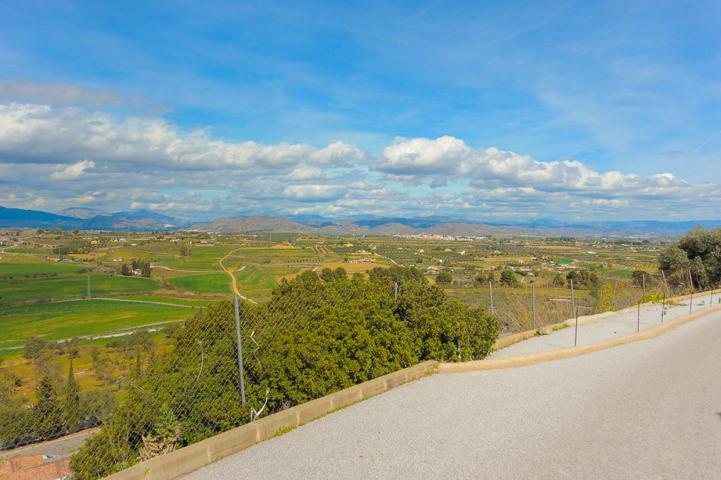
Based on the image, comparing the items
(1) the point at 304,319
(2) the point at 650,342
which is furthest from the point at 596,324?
(1) the point at 304,319

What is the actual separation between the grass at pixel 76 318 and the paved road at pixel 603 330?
36.4 ft

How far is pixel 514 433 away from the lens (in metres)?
5.34

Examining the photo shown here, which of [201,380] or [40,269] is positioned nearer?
[201,380]

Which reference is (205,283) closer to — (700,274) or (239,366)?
(239,366)

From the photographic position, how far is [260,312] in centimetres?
784

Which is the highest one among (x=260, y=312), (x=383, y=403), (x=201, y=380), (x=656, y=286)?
(x=260, y=312)

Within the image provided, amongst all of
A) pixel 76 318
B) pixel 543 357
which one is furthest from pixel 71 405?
pixel 76 318

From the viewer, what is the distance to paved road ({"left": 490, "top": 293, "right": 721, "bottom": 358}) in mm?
10539

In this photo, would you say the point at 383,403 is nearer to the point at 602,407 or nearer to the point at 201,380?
the point at 201,380

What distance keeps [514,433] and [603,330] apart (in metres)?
9.48

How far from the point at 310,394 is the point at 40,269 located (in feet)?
103

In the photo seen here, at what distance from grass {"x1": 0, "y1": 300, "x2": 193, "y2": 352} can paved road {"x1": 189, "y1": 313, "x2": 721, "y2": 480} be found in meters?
11.9

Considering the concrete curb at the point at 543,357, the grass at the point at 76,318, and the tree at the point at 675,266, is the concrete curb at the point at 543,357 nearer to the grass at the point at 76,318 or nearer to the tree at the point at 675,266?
the grass at the point at 76,318

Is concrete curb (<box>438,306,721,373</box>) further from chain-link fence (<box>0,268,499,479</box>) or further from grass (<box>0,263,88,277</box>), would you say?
grass (<box>0,263,88,277</box>)
